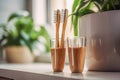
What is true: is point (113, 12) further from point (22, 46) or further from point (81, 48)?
point (22, 46)

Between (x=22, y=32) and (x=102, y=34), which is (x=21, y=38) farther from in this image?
(x=102, y=34)

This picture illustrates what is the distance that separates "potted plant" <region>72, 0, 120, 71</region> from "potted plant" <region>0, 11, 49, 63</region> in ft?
2.90

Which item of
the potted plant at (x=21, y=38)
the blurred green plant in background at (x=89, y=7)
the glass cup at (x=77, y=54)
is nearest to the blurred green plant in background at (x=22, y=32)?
the potted plant at (x=21, y=38)

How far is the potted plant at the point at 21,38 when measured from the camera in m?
1.64

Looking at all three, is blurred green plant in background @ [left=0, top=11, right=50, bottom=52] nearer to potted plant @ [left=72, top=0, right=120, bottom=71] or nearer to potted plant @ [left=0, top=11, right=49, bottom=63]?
potted plant @ [left=0, top=11, right=49, bottom=63]

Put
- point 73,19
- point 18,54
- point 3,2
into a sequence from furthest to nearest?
point 3,2, point 18,54, point 73,19

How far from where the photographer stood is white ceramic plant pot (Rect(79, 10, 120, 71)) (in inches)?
28.7

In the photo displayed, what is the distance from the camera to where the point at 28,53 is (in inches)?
65.4

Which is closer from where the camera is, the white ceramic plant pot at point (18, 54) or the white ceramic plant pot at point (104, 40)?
the white ceramic plant pot at point (104, 40)

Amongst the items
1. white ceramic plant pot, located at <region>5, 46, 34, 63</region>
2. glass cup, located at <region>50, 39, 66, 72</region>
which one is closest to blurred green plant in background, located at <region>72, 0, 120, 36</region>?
glass cup, located at <region>50, 39, 66, 72</region>

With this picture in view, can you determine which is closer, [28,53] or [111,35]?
[111,35]

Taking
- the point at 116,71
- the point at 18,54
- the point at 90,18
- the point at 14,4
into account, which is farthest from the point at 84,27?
the point at 14,4

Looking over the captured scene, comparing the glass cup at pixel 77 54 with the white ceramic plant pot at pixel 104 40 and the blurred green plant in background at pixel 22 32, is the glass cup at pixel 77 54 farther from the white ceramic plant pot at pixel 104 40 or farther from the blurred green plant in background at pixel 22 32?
the blurred green plant in background at pixel 22 32

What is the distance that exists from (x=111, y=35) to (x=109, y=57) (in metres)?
0.07
